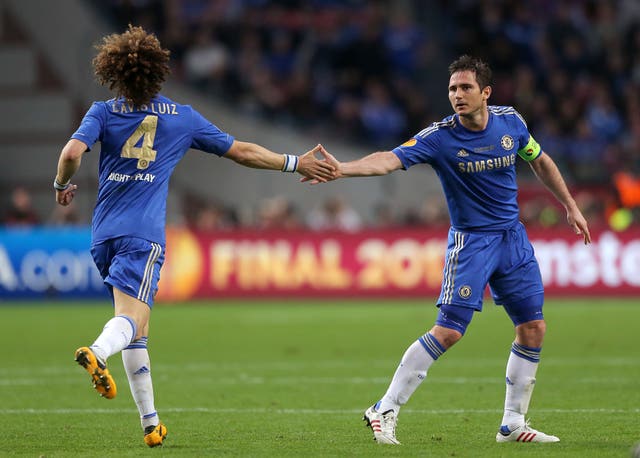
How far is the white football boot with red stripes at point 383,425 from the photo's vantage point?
8125 mm

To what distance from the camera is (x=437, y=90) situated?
29.1m

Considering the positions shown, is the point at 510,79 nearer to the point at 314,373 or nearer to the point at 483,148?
the point at 314,373

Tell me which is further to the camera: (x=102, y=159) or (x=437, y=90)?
(x=437, y=90)

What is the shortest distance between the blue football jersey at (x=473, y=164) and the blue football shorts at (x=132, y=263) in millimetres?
1872

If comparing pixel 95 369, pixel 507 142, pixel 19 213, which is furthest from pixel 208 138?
pixel 19 213

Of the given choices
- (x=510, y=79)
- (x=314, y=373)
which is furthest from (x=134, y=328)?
(x=510, y=79)

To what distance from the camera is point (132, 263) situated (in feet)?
25.7

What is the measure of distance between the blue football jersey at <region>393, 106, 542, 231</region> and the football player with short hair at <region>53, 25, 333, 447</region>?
1.68 metres

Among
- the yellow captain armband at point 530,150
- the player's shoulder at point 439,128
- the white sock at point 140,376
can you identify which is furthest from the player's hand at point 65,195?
the yellow captain armband at point 530,150

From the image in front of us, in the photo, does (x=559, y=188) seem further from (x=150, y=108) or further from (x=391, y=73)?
(x=391, y=73)

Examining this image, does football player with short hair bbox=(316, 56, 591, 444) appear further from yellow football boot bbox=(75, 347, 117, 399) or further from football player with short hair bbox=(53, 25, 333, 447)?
yellow football boot bbox=(75, 347, 117, 399)

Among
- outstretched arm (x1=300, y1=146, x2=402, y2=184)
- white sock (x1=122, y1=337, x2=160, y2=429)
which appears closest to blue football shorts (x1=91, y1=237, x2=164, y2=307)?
white sock (x1=122, y1=337, x2=160, y2=429)

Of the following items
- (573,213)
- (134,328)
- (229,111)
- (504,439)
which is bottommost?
(504,439)

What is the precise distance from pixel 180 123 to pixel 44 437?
2.41 meters
